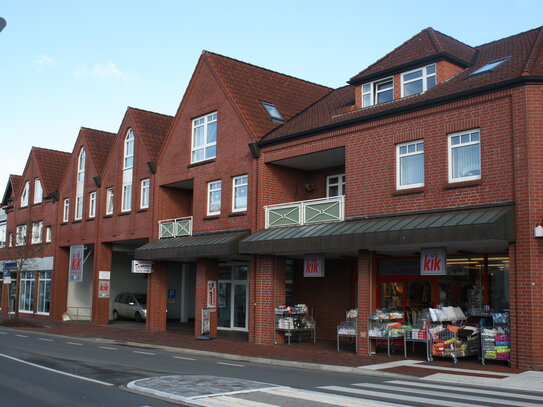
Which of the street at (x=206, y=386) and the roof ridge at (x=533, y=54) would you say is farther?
the roof ridge at (x=533, y=54)

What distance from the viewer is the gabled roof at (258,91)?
24328mm

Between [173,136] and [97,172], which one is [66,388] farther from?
[97,172]

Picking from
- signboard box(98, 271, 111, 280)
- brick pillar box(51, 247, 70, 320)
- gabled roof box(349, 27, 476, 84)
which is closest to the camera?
gabled roof box(349, 27, 476, 84)

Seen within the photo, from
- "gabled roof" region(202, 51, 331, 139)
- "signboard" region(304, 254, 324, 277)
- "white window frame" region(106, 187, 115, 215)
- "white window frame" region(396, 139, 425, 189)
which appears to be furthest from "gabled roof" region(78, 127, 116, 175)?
"white window frame" region(396, 139, 425, 189)

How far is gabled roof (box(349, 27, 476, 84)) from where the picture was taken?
64.8 feet

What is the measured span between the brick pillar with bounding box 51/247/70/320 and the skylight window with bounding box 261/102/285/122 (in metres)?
18.1

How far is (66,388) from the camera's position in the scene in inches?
451

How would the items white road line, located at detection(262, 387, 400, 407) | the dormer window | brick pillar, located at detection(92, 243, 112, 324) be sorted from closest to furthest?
1. white road line, located at detection(262, 387, 400, 407)
2. the dormer window
3. brick pillar, located at detection(92, 243, 112, 324)

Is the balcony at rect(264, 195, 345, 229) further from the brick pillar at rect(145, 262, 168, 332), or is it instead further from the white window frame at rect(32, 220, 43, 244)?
the white window frame at rect(32, 220, 43, 244)

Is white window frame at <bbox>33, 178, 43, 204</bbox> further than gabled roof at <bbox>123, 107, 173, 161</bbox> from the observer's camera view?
Yes

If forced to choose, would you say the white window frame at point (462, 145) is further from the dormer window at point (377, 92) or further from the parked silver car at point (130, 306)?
the parked silver car at point (130, 306)

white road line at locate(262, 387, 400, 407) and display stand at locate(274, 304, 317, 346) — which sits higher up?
display stand at locate(274, 304, 317, 346)

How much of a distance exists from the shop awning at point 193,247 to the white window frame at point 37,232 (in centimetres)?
1552

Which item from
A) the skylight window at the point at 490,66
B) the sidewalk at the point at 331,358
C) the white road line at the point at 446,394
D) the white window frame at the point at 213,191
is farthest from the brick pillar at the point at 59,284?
the white road line at the point at 446,394
